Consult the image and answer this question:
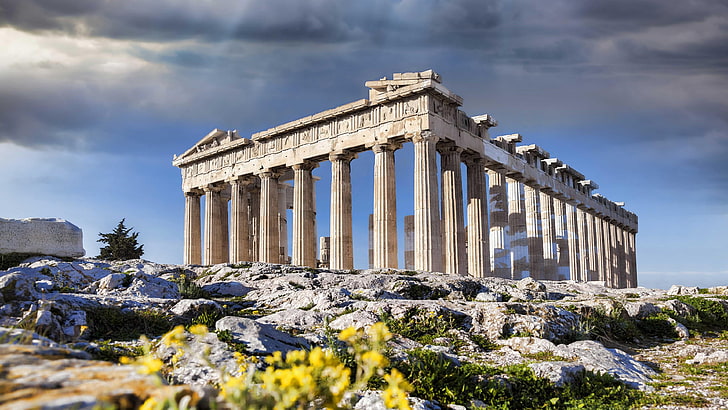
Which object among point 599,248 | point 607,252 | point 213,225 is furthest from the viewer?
point 607,252

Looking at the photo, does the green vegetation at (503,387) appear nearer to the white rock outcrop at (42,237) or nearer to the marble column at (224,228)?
the white rock outcrop at (42,237)

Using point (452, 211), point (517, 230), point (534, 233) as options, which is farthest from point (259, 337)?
point (534, 233)

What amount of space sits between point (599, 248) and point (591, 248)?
6.30 ft

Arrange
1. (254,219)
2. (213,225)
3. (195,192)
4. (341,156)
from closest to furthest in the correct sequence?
1. (341,156)
2. (213,225)
3. (254,219)
4. (195,192)

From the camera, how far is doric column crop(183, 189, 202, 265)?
142 feet

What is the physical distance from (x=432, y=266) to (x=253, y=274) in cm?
1083

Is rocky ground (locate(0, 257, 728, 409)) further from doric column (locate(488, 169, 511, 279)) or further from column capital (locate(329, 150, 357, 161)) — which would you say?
doric column (locate(488, 169, 511, 279))

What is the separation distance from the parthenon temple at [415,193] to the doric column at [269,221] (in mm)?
71

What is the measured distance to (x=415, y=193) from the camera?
2783 cm

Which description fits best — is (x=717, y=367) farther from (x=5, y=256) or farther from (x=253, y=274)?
(x=5, y=256)

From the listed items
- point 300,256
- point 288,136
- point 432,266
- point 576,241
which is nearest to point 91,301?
point 432,266

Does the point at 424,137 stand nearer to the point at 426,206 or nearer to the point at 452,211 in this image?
the point at 426,206

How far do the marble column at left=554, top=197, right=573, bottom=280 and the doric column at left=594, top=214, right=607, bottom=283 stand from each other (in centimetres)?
609

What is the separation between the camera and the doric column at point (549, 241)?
41375 mm
